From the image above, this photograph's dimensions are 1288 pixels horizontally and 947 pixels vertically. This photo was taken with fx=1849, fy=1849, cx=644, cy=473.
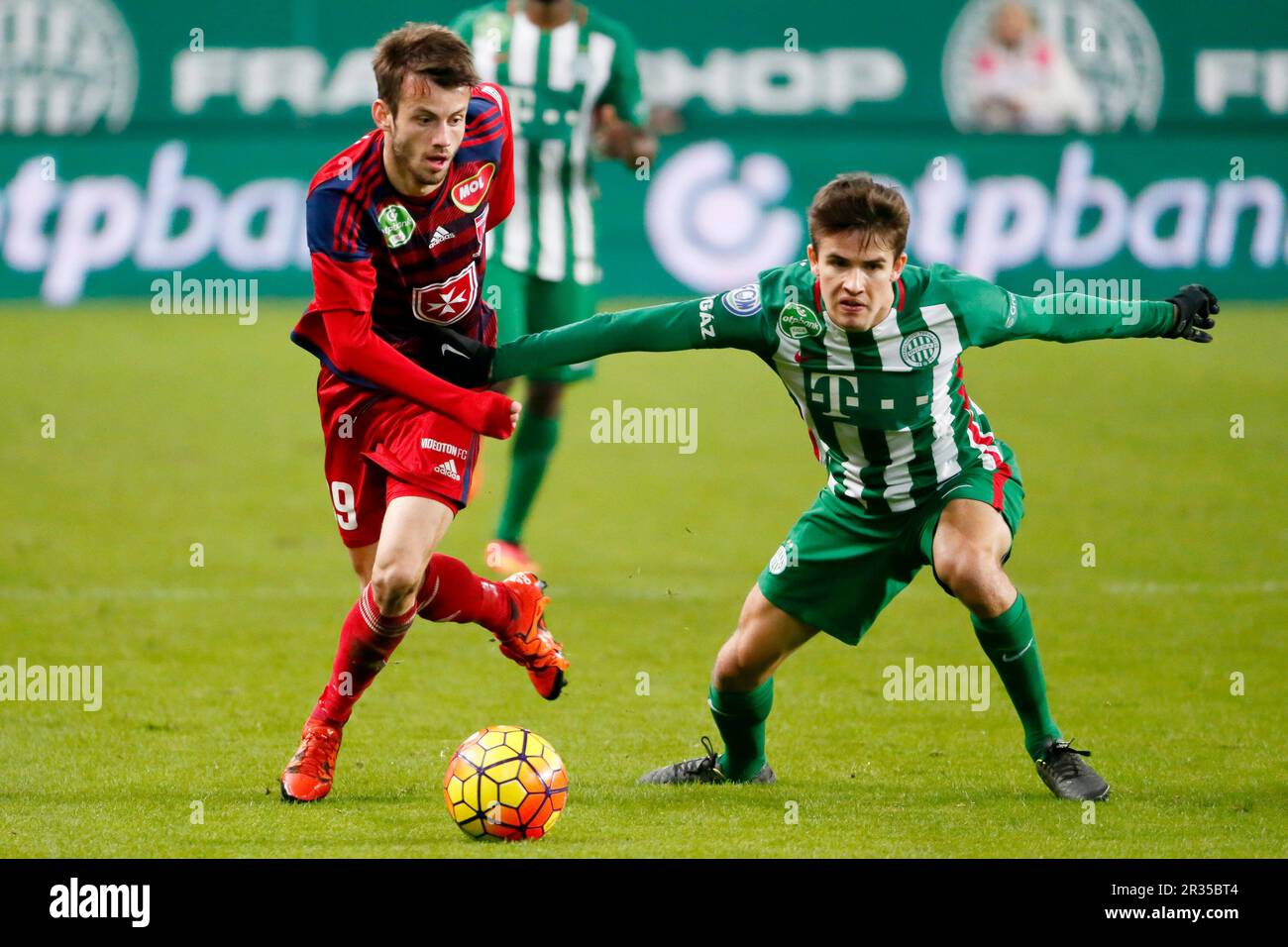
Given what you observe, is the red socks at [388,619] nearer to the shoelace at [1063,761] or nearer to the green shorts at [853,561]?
the green shorts at [853,561]

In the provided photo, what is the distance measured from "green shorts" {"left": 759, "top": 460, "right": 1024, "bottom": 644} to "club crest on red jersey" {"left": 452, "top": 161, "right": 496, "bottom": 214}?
4.37 ft

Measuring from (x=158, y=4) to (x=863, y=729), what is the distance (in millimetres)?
14188

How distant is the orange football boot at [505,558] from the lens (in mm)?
7875

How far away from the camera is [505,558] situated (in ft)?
26.4

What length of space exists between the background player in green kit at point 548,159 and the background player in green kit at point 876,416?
3.19 m

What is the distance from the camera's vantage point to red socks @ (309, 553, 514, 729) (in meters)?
5.17

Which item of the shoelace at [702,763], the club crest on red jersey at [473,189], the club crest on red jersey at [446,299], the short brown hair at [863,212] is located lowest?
the shoelace at [702,763]

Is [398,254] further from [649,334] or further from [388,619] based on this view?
[388,619]

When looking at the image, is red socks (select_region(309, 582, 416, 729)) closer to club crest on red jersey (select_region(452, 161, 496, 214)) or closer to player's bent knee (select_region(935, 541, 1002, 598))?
club crest on red jersey (select_region(452, 161, 496, 214))

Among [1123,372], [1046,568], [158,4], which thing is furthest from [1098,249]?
[158,4]

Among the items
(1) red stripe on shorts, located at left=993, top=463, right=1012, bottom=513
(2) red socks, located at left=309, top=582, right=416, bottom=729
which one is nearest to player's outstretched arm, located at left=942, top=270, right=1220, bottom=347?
(1) red stripe on shorts, located at left=993, top=463, right=1012, bottom=513

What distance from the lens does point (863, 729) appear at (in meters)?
5.93

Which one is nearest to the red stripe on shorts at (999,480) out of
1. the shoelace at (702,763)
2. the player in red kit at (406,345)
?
the shoelace at (702,763)

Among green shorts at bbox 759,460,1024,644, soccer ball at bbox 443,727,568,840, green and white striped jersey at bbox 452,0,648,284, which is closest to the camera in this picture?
soccer ball at bbox 443,727,568,840
